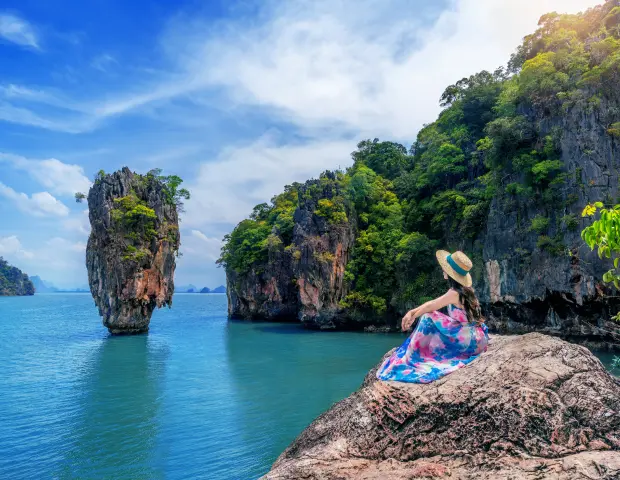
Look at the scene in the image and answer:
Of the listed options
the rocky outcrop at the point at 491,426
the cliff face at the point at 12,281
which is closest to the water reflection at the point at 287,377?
the rocky outcrop at the point at 491,426

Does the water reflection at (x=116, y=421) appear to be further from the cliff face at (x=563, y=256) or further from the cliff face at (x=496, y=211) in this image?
the cliff face at (x=563, y=256)

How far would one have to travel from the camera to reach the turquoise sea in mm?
8000

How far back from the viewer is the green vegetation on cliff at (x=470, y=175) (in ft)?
60.8

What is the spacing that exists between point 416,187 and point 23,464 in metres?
25.7

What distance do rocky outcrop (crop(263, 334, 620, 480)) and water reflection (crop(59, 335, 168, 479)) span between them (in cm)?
571

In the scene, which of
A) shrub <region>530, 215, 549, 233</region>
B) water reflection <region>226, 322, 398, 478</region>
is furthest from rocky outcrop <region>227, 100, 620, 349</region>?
water reflection <region>226, 322, 398, 478</region>

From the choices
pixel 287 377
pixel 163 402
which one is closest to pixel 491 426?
pixel 163 402

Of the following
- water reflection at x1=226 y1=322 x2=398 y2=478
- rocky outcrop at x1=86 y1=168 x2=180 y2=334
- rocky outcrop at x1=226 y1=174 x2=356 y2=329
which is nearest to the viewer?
water reflection at x1=226 y1=322 x2=398 y2=478

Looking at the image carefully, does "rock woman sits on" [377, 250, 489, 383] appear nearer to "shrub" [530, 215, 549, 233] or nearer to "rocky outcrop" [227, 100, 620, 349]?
"rocky outcrop" [227, 100, 620, 349]

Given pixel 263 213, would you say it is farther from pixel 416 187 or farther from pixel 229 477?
pixel 229 477

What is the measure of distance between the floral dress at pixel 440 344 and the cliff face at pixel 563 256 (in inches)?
583

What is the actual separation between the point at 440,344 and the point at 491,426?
2.85 feet

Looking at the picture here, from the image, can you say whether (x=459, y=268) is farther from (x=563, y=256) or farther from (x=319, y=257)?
(x=319, y=257)

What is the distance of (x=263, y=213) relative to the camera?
42.7 meters
